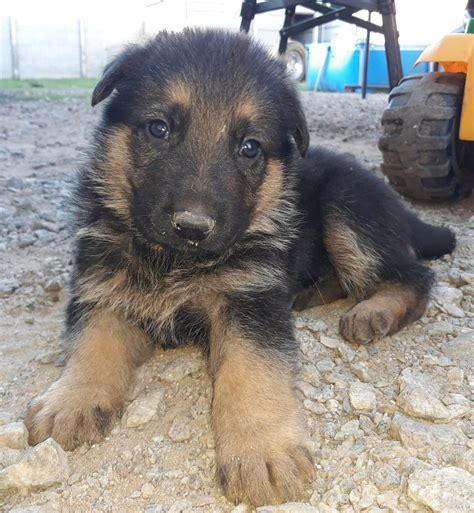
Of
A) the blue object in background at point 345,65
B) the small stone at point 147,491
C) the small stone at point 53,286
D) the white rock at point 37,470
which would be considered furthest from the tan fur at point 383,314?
the blue object in background at point 345,65

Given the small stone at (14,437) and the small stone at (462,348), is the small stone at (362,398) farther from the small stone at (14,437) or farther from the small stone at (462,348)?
the small stone at (14,437)

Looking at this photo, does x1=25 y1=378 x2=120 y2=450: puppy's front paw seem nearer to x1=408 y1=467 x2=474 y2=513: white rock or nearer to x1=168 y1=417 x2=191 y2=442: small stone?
x1=168 y1=417 x2=191 y2=442: small stone

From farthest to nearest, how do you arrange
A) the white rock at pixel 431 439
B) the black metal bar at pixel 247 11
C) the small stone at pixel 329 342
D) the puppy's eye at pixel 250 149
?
the black metal bar at pixel 247 11, the small stone at pixel 329 342, the puppy's eye at pixel 250 149, the white rock at pixel 431 439

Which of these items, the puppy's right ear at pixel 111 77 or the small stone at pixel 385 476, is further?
the puppy's right ear at pixel 111 77

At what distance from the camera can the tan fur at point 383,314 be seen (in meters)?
2.77

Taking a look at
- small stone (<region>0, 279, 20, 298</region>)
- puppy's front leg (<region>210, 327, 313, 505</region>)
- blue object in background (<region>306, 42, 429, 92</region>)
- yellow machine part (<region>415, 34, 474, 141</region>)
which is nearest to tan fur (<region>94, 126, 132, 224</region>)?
puppy's front leg (<region>210, 327, 313, 505</region>)

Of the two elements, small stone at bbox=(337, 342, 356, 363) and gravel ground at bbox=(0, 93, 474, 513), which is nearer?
gravel ground at bbox=(0, 93, 474, 513)

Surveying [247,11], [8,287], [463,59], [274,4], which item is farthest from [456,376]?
[247,11]

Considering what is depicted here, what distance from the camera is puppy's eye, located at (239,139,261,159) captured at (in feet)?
8.52

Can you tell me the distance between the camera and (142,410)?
227 centimetres

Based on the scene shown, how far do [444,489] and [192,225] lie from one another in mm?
1135

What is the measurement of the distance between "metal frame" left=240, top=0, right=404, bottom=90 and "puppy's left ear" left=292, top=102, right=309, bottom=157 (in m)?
4.42

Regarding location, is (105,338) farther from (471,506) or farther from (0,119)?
(0,119)

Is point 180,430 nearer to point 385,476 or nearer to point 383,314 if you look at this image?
point 385,476
